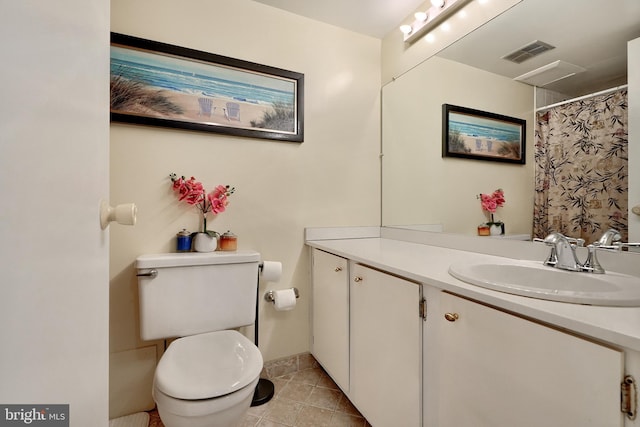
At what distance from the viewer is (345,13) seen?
6.05 feet

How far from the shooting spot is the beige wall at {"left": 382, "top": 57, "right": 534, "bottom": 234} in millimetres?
1334

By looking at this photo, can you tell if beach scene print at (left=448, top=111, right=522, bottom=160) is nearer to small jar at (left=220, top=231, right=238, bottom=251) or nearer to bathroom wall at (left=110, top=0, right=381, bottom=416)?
bathroom wall at (left=110, top=0, right=381, bottom=416)

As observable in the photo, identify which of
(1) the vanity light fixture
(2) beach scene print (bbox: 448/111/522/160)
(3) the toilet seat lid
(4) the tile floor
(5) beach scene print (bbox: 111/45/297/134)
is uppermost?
(1) the vanity light fixture

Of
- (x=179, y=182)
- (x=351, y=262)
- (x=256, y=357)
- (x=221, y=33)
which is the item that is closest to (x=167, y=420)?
(x=256, y=357)

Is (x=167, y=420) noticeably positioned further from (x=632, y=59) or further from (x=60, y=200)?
(x=632, y=59)

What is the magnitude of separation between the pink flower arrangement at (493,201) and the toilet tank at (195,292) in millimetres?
1217

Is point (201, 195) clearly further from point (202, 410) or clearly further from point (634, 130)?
point (634, 130)

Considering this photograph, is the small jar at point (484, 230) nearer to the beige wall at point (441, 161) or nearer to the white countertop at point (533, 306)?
the beige wall at point (441, 161)

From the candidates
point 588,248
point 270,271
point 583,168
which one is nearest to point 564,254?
point 588,248

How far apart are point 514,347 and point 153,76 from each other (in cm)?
187

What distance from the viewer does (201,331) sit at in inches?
54.5

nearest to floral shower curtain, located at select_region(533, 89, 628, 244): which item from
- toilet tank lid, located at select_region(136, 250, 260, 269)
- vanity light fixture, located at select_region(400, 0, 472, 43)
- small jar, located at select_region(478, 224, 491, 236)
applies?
small jar, located at select_region(478, 224, 491, 236)

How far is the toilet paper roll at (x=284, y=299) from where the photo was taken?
65.0 inches

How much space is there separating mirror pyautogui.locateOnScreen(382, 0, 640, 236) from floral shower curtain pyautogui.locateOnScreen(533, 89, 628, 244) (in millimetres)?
51
